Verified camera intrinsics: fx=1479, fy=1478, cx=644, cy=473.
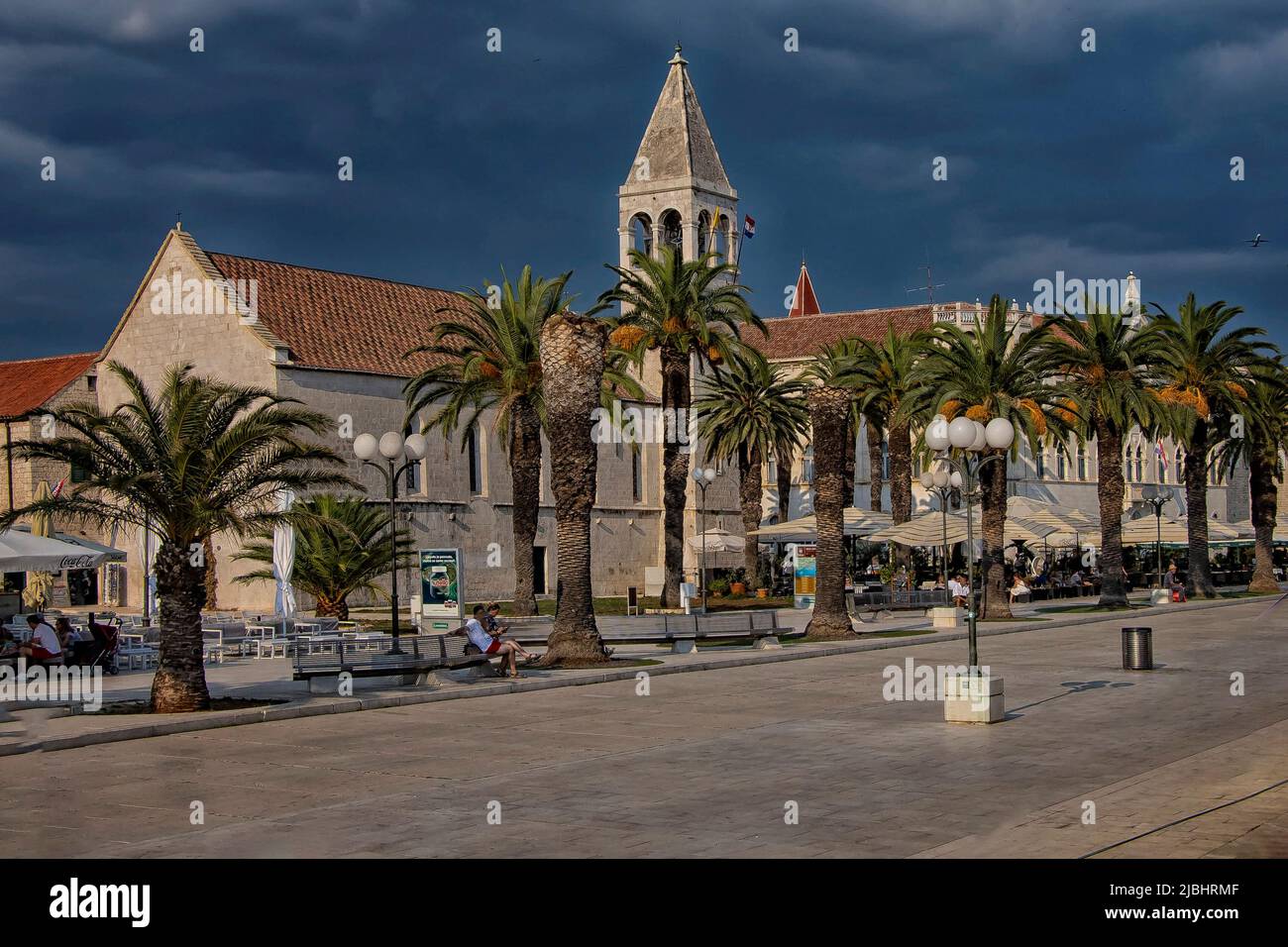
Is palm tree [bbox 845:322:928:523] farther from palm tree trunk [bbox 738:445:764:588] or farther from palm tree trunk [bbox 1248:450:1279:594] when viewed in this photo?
palm tree trunk [bbox 1248:450:1279:594]

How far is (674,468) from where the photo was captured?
153 feet

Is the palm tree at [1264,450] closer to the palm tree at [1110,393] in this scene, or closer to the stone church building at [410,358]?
the palm tree at [1110,393]

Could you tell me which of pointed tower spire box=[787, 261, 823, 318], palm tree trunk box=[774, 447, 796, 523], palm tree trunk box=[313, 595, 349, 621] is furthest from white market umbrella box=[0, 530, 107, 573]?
pointed tower spire box=[787, 261, 823, 318]

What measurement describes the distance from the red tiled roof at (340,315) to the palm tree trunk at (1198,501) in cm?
2579

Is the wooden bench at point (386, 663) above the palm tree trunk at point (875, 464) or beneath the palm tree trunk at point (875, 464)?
beneath

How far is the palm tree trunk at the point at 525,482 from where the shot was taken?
137 ft

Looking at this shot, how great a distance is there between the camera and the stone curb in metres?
17.6

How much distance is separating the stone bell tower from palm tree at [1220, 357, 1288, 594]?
25.6 metres

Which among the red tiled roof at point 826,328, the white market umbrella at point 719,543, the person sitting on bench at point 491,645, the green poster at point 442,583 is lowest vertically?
the person sitting on bench at point 491,645

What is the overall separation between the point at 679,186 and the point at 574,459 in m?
44.3

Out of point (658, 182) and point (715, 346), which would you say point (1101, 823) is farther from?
point (658, 182)

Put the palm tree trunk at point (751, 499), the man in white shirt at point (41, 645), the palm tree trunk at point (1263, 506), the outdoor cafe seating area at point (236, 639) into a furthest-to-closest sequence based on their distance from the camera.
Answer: the palm tree trunk at point (751, 499) < the palm tree trunk at point (1263, 506) < the outdoor cafe seating area at point (236, 639) < the man in white shirt at point (41, 645)

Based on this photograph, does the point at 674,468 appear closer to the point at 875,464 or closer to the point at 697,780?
the point at 875,464

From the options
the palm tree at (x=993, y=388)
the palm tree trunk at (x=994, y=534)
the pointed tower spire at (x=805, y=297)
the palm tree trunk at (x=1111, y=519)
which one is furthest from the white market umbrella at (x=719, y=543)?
the pointed tower spire at (x=805, y=297)
